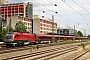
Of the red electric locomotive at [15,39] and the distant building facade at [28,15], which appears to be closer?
the red electric locomotive at [15,39]

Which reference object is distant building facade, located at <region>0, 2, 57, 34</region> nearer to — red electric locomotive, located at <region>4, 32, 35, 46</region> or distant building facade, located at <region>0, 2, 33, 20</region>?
distant building facade, located at <region>0, 2, 33, 20</region>

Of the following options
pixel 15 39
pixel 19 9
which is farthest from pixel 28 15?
pixel 15 39

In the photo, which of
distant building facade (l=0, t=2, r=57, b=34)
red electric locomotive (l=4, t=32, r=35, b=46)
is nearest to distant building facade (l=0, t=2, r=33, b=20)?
distant building facade (l=0, t=2, r=57, b=34)

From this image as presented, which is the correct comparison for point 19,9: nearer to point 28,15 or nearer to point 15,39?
point 28,15

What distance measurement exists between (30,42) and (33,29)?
9984 cm

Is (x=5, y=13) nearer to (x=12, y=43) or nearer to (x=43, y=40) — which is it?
(x=43, y=40)

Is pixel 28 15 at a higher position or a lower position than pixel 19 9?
lower

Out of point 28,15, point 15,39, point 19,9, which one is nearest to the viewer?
point 15,39

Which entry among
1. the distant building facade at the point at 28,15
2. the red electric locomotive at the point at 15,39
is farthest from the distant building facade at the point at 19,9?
the red electric locomotive at the point at 15,39

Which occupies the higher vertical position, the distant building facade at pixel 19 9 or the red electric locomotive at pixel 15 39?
the distant building facade at pixel 19 9

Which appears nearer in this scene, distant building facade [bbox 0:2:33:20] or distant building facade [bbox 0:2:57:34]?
distant building facade [bbox 0:2:57:34]

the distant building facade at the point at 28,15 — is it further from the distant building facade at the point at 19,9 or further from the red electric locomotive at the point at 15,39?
the red electric locomotive at the point at 15,39

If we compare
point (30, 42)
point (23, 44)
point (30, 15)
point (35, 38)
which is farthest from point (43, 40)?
point (30, 15)

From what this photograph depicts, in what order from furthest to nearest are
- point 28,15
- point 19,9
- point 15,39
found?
point 19,9
point 28,15
point 15,39
